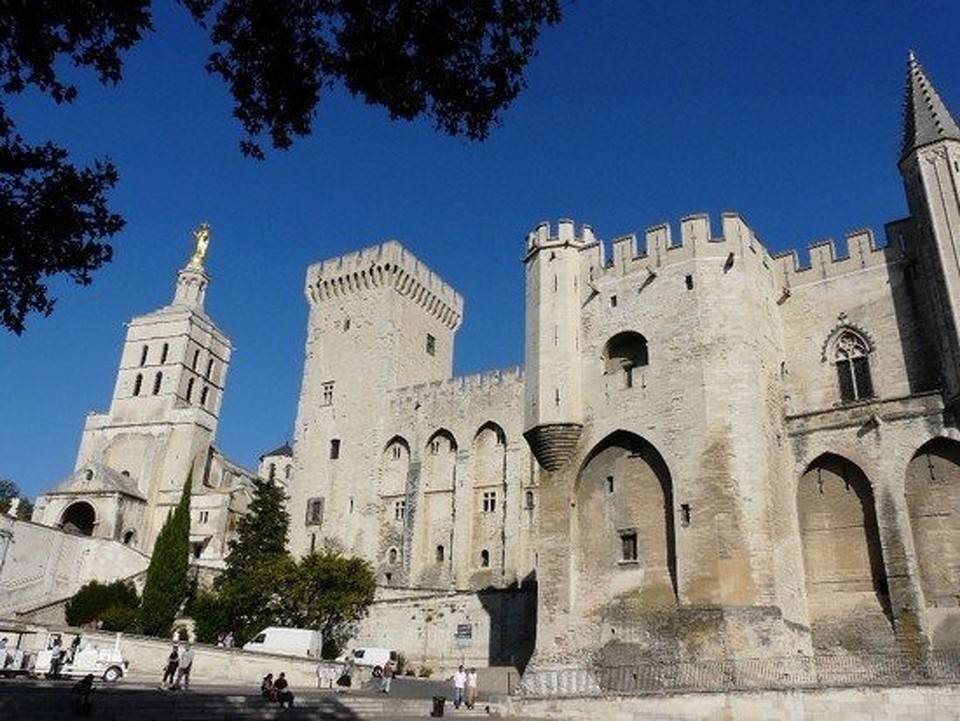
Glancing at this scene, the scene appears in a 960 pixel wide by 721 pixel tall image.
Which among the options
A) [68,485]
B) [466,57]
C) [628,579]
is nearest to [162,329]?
[68,485]

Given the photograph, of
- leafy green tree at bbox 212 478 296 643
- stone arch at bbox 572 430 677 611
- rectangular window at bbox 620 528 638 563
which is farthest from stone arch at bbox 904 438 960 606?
leafy green tree at bbox 212 478 296 643

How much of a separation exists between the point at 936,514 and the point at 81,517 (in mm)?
41747

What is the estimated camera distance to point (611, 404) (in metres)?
23.7

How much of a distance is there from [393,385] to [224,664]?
21.6 m

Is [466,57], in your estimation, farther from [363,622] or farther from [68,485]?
[68,485]

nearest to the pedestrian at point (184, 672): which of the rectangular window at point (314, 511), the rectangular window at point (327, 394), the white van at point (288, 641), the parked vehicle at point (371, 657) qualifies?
the white van at point (288, 641)

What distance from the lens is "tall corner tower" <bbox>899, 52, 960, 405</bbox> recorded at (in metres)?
20.7

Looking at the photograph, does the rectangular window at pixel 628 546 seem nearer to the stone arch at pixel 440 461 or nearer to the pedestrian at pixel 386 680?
the pedestrian at pixel 386 680

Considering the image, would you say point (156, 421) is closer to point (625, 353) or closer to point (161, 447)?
point (161, 447)

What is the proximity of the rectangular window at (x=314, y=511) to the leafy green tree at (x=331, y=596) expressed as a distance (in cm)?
868

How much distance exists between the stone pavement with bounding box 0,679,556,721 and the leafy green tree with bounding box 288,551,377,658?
426 inches

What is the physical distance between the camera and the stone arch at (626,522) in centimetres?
2150

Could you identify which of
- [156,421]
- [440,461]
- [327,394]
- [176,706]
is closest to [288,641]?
[176,706]

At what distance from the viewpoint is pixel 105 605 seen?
109 ft
